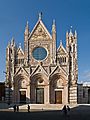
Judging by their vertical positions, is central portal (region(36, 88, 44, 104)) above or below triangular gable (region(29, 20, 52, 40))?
below

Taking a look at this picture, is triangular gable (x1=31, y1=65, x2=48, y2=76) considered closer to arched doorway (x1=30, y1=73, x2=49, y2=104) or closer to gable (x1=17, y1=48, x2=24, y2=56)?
arched doorway (x1=30, y1=73, x2=49, y2=104)

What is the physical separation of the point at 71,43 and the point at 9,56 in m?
11.8

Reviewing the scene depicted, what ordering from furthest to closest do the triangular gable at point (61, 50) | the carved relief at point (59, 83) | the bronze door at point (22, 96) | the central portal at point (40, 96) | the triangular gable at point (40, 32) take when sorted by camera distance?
1. the triangular gable at point (40, 32)
2. the triangular gable at point (61, 50)
3. the bronze door at point (22, 96)
4. the central portal at point (40, 96)
5. the carved relief at point (59, 83)

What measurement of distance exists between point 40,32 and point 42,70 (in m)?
7.34

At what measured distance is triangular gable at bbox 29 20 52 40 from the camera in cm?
5116

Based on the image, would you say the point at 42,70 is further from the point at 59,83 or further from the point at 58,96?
the point at 58,96

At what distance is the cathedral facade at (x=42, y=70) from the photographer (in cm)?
4888

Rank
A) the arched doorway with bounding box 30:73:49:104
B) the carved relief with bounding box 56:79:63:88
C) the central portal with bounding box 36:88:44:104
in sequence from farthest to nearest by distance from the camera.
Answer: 1. the central portal with bounding box 36:88:44:104
2. the arched doorway with bounding box 30:73:49:104
3. the carved relief with bounding box 56:79:63:88

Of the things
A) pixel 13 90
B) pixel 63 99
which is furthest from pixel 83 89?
pixel 13 90

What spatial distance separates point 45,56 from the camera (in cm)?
5069

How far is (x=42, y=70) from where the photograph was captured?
163ft

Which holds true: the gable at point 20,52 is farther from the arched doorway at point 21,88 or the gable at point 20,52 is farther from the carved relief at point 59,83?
the carved relief at point 59,83

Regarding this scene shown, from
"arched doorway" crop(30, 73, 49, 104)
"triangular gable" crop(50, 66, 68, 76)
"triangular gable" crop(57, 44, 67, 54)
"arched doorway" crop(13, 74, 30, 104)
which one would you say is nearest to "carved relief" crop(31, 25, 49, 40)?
"triangular gable" crop(57, 44, 67, 54)

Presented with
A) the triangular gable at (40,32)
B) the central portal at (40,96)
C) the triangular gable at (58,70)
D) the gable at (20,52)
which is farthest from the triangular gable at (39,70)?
the triangular gable at (40,32)
